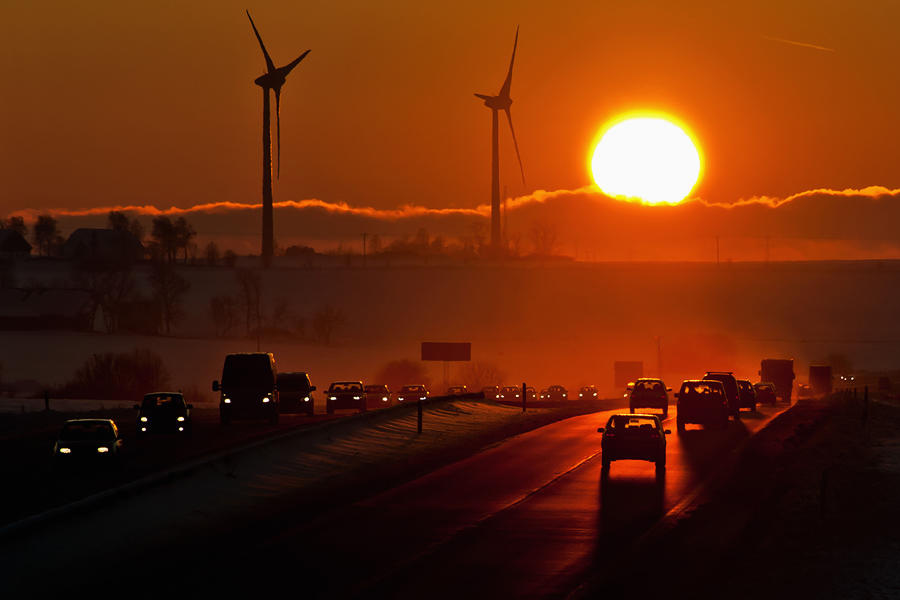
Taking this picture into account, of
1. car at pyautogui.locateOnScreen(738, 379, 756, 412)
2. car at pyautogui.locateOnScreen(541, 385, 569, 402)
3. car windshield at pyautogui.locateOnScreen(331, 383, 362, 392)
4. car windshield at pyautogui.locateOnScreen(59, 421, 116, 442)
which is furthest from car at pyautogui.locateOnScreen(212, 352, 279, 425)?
car at pyautogui.locateOnScreen(541, 385, 569, 402)

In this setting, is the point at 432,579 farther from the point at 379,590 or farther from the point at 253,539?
the point at 253,539

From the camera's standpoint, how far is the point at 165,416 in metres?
52.0

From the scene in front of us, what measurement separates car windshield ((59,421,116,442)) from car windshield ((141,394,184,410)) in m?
13.2

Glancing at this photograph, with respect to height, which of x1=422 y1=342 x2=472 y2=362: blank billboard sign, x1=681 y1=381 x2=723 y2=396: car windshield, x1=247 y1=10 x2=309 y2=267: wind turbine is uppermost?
x1=247 y1=10 x2=309 y2=267: wind turbine

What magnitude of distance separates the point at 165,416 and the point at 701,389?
23.5 m

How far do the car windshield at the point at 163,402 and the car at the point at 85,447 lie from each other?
44.4ft

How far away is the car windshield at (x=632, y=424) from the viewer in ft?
124

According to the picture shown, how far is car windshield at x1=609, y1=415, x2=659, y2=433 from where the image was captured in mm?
37688

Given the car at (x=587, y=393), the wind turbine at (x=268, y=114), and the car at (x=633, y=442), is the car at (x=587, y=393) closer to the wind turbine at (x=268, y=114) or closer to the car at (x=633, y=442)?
the wind turbine at (x=268, y=114)

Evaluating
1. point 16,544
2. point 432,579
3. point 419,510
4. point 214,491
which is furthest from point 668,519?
point 16,544

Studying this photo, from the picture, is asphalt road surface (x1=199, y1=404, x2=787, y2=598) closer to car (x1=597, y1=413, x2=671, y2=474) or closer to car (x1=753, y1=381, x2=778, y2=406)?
car (x1=597, y1=413, x2=671, y2=474)

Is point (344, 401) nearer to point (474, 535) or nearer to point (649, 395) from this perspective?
point (649, 395)

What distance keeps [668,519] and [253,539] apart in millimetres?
8824

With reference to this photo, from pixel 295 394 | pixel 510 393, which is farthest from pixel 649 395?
pixel 510 393
